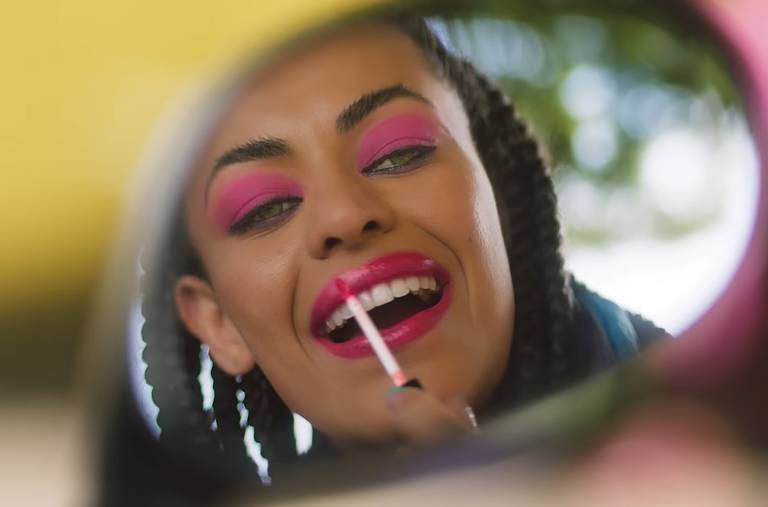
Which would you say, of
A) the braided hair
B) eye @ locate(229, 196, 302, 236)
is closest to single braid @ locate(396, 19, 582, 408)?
the braided hair

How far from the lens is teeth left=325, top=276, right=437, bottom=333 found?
19.4 inches

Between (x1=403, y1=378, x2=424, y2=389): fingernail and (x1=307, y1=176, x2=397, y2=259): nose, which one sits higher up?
(x1=307, y1=176, x2=397, y2=259): nose

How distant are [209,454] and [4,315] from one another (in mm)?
326

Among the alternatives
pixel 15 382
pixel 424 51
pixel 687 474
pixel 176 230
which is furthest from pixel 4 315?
pixel 687 474

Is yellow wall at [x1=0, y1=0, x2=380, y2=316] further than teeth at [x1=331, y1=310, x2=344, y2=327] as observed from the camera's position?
Yes

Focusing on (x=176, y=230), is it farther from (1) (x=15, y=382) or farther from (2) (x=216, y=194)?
(1) (x=15, y=382)

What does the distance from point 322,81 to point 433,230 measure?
12 cm

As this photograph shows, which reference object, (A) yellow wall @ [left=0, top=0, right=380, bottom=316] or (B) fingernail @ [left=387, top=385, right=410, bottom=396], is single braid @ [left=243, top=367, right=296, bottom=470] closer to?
(B) fingernail @ [left=387, top=385, right=410, bottom=396]

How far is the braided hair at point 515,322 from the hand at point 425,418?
0.02 m

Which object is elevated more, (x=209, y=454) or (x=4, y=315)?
(x=4, y=315)

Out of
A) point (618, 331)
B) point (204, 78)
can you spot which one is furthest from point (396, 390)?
point (204, 78)

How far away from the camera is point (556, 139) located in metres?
0.52

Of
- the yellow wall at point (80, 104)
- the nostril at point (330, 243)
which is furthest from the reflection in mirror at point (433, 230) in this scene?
the yellow wall at point (80, 104)

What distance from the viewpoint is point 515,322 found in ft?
1.61
